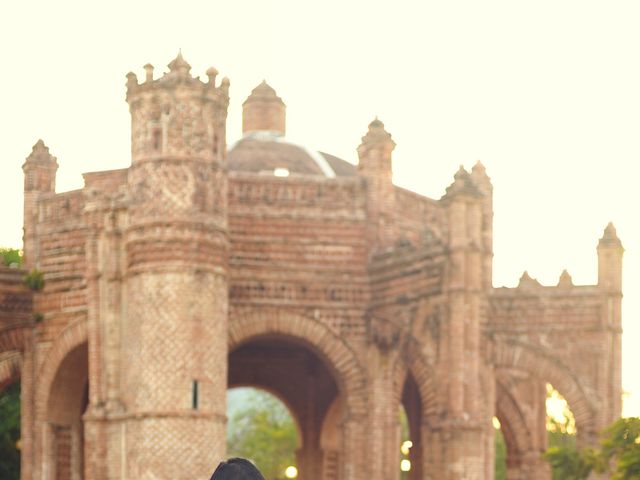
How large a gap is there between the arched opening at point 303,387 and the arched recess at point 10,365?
16.1 feet

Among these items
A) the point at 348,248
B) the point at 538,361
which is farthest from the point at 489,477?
the point at 348,248

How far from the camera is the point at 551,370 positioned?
2600cm

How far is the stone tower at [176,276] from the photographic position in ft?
75.8

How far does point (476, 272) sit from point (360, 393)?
9.78ft

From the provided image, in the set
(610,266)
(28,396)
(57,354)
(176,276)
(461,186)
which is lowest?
(28,396)

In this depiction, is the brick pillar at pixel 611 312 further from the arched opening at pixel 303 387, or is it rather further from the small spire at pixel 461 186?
the arched opening at pixel 303 387

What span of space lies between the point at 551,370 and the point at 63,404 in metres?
7.88

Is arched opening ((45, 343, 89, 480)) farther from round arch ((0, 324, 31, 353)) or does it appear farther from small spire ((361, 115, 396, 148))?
small spire ((361, 115, 396, 148))

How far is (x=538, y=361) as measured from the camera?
26.1 metres

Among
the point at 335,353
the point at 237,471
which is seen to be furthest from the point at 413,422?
the point at 237,471

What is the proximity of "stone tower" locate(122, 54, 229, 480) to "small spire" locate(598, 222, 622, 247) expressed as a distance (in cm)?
623

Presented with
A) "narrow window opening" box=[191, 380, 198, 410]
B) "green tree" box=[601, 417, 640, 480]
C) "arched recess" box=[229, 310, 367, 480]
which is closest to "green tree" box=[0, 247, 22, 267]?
"arched recess" box=[229, 310, 367, 480]

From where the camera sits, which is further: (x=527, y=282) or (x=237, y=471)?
(x=527, y=282)

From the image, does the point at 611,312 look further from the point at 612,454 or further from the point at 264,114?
the point at 264,114
